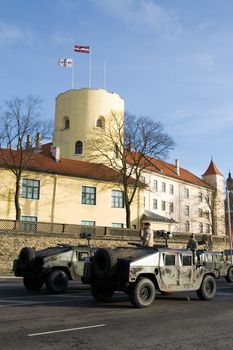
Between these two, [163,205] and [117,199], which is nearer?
[117,199]

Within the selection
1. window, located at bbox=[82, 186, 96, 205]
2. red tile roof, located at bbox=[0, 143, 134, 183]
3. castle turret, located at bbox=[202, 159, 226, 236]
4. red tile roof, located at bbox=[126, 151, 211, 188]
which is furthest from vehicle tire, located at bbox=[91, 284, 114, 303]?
castle turret, located at bbox=[202, 159, 226, 236]

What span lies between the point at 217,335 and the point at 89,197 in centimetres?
3668

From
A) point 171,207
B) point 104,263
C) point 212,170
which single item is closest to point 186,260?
point 104,263

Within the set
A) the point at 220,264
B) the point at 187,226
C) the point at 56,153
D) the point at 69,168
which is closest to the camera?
the point at 220,264

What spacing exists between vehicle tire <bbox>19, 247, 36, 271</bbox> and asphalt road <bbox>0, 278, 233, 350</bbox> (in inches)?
75.4

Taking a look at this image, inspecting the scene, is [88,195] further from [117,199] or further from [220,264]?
[220,264]

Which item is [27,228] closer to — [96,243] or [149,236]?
[96,243]

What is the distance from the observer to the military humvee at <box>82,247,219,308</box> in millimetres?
11781

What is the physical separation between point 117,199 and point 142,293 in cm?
3517

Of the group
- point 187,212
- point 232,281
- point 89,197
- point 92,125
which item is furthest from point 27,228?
point 187,212

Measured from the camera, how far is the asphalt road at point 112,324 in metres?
7.36

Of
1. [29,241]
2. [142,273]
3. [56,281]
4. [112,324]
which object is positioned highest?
[29,241]

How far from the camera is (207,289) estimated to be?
45.6 feet

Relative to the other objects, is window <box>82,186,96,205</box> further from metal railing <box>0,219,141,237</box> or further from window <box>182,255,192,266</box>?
window <box>182,255,192,266</box>
